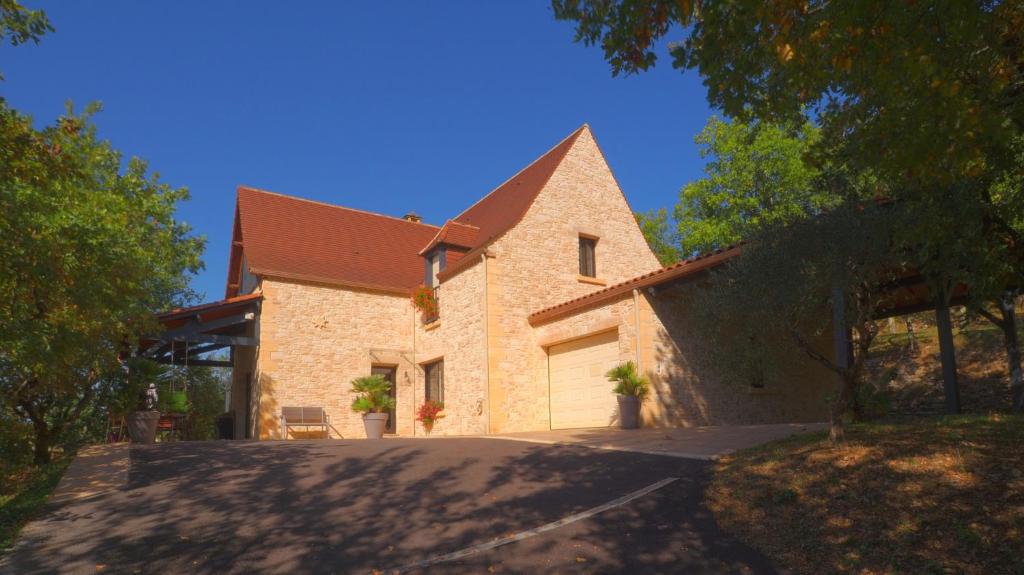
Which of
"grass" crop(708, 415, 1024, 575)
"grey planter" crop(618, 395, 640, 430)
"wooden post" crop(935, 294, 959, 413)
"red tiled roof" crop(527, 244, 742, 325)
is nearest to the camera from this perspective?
"grass" crop(708, 415, 1024, 575)

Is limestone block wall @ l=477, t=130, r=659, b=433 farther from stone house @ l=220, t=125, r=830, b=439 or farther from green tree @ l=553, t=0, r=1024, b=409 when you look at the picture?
green tree @ l=553, t=0, r=1024, b=409

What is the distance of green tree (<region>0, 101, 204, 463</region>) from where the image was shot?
7.28 m

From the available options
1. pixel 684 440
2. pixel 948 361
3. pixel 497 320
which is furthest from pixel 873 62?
pixel 497 320

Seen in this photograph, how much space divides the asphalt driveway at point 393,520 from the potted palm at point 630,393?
4053 millimetres

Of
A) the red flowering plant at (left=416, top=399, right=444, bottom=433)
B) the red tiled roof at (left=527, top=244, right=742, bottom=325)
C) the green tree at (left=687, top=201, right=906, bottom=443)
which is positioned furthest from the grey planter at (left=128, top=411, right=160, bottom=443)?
the green tree at (left=687, top=201, right=906, bottom=443)

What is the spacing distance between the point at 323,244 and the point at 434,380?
500 cm

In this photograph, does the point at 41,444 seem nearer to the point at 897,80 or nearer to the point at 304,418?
the point at 304,418

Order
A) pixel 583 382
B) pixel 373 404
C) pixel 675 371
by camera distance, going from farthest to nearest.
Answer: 1. pixel 373 404
2. pixel 583 382
3. pixel 675 371

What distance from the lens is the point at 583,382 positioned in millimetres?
14992

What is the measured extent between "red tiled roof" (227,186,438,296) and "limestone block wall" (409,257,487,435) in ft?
6.45

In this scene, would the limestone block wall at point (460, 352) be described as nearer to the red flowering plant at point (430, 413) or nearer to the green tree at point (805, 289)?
the red flowering plant at point (430, 413)

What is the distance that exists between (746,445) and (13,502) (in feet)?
27.8

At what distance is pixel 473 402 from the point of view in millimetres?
15891

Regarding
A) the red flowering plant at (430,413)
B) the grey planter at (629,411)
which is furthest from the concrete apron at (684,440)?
the red flowering plant at (430,413)
